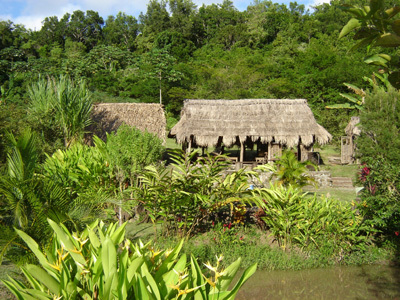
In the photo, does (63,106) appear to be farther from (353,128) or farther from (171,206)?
(353,128)

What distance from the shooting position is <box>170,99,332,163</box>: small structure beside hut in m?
15.2

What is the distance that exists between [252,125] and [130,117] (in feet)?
19.3

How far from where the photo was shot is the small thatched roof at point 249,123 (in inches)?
599

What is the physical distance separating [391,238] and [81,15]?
162 feet

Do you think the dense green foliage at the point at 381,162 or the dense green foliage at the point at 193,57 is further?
the dense green foliage at the point at 193,57

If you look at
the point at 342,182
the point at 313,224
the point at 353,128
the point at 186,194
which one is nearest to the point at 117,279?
the point at 186,194

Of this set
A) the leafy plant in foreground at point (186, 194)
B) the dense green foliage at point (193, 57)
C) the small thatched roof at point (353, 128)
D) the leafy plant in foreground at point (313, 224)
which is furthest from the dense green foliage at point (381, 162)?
the small thatched roof at point (353, 128)

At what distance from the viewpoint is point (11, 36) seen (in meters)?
38.7

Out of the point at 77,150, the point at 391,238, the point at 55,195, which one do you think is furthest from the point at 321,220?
the point at 77,150

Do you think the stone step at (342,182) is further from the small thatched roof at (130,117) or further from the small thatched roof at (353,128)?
the small thatched roof at (130,117)

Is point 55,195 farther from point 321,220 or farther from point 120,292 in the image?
point 321,220

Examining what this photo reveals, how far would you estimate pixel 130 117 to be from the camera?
17.8 m

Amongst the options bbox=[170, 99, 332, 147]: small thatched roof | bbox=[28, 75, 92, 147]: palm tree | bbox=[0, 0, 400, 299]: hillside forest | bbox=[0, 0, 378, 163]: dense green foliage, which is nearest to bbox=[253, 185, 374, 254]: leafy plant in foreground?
bbox=[0, 0, 400, 299]: hillside forest

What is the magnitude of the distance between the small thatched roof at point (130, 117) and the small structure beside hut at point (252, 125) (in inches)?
66.2
